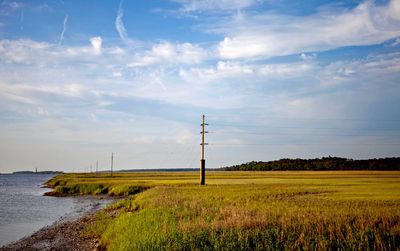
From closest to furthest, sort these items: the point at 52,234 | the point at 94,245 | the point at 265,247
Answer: the point at 265,247 < the point at 94,245 < the point at 52,234

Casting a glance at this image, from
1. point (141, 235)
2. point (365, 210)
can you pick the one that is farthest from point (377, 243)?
point (141, 235)

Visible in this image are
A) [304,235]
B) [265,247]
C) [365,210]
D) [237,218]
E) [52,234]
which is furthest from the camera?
[52,234]

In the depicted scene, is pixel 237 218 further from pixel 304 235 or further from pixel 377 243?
pixel 377 243

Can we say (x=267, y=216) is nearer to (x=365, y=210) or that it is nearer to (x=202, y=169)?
(x=365, y=210)

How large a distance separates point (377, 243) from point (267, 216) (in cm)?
598

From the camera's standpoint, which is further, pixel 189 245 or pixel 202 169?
pixel 202 169

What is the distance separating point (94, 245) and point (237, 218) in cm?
790

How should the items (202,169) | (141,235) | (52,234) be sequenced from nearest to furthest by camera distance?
(141,235) → (52,234) → (202,169)

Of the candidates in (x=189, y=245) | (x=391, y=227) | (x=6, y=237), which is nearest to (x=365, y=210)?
(x=391, y=227)

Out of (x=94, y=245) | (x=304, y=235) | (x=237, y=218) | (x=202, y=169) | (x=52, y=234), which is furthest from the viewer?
(x=202, y=169)

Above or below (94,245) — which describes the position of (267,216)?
above

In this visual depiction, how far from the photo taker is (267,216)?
19.6m

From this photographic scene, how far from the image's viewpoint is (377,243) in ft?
48.5

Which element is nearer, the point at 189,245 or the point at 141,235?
the point at 189,245
